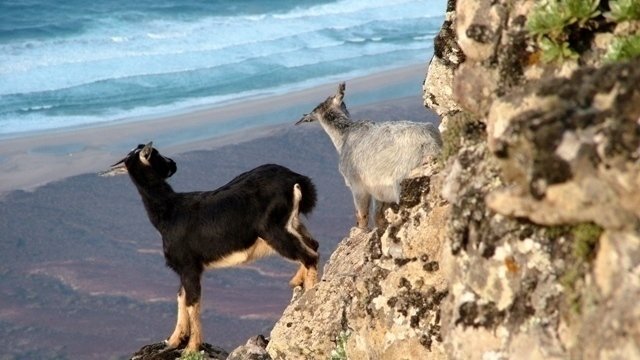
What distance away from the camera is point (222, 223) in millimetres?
13273

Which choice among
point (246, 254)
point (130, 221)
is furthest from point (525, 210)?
point (130, 221)

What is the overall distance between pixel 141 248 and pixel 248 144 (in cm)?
514

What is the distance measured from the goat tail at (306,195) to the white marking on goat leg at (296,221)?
101mm

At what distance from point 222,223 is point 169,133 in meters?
19.1

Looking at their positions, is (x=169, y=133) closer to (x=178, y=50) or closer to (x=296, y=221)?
(x=178, y=50)

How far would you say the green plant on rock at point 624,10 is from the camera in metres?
6.98

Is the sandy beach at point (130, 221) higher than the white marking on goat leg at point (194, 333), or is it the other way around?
the white marking on goat leg at point (194, 333)

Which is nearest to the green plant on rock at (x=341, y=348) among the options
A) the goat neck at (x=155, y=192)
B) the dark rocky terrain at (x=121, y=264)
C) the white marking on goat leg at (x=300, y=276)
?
the white marking on goat leg at (x=300, y=276)

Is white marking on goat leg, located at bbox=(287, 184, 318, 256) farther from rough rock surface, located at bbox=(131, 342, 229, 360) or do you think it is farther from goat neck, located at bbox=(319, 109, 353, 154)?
goat neck, located at bbox=(319, 109, 353, 154)

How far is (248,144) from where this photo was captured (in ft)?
99.6

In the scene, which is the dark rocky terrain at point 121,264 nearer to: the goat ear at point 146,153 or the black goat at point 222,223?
the black goat at point 222,223

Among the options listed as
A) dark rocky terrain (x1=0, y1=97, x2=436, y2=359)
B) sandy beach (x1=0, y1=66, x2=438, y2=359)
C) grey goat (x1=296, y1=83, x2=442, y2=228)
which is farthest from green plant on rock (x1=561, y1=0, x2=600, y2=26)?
dark rocky terrain (x1=0, y1=97, x2=436, y2=359)

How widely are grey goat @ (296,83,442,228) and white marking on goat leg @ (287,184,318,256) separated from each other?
79cm

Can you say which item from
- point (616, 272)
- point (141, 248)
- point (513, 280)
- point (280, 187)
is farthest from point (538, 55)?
point (141, 248)
